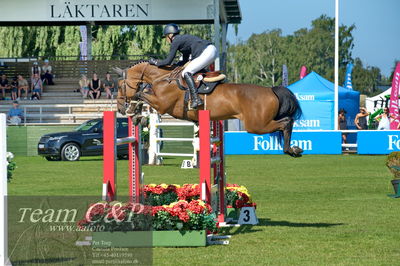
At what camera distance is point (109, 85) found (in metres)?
38.8

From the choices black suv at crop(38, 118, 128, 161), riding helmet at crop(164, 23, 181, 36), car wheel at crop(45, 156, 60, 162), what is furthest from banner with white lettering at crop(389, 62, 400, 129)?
riding helmet at crop(164, 23, 181, 36)

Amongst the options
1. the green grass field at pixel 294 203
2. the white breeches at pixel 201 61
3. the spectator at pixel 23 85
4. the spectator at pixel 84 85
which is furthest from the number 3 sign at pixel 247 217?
the spectator at pixel 23 85

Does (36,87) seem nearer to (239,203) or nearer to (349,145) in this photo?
(349,145)

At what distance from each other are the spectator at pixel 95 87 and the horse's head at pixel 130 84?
2593 cm

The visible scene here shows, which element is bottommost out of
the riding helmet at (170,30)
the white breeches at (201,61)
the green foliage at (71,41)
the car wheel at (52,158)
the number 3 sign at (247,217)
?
the car wheel at (52,158)

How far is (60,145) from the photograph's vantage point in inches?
1077

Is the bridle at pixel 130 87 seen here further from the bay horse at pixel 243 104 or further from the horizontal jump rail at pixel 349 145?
the horizontal jump rail at pixel 349 145

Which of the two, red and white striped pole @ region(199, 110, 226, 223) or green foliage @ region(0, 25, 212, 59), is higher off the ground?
green foliage @ region(0, 25, 212, 59)

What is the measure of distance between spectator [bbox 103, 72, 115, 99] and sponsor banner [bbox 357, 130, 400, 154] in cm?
1169

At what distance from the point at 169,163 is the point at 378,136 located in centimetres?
799

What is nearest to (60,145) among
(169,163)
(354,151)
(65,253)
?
(169,163)

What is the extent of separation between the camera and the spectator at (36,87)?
124 feet

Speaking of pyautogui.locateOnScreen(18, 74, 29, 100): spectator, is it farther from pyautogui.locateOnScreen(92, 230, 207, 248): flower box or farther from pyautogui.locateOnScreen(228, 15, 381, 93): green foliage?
pyautogui.locateOnScreen(228, 15, 381, 93): green foliage

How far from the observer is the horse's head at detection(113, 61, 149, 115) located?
11406 millimetres
